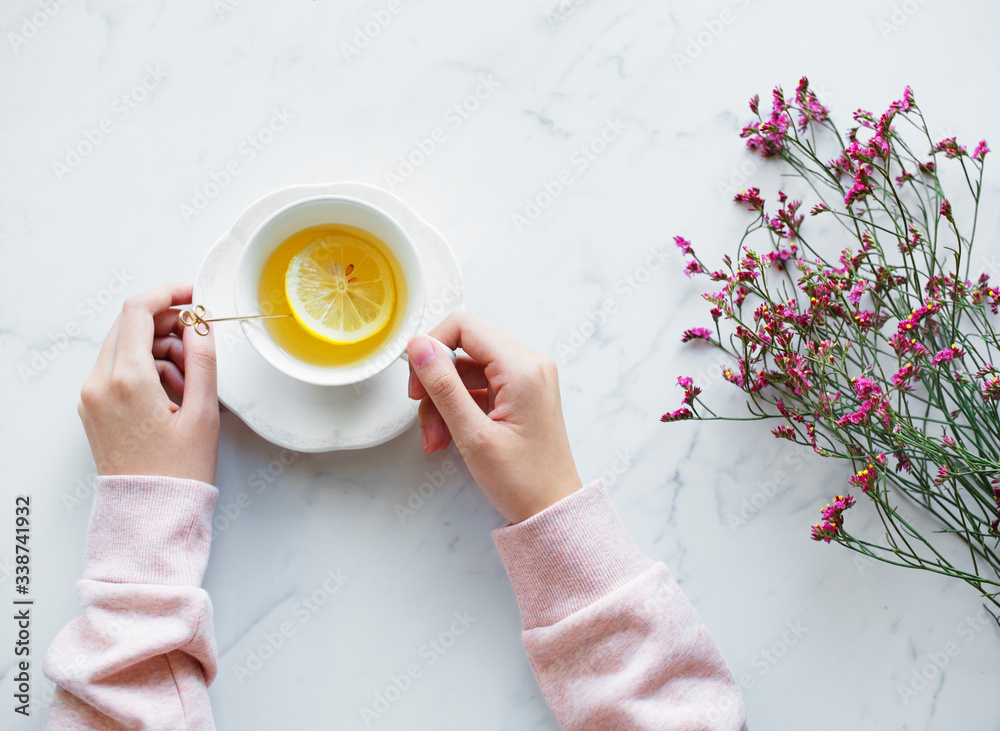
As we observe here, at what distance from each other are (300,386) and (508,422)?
34cm

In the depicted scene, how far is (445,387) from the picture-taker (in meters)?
0.99

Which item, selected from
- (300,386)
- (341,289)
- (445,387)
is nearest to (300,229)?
(341,289)

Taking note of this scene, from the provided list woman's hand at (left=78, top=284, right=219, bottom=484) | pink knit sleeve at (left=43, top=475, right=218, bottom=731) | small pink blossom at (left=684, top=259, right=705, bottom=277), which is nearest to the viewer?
pink knit sleeve at (left=43, top=475, right=218, bottom=731)

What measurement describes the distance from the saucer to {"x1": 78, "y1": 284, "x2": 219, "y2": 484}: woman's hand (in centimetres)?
4

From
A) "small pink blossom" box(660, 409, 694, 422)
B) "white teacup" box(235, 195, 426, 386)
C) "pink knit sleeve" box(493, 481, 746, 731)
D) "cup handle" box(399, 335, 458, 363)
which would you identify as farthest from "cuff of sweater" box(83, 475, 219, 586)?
"small pink blossom" box(660, 409, 694, 422)

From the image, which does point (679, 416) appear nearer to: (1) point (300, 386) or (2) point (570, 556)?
(2) point (570, 556)

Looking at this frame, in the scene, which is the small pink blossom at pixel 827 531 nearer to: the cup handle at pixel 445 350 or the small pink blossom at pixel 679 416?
the small pink blossom at pixel 679 416

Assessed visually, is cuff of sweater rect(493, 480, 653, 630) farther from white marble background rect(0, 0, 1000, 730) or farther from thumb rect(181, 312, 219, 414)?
thumb rect(181, 312, 219, 414)

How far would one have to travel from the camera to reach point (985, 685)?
47.7 inches

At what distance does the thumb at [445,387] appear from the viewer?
99cm

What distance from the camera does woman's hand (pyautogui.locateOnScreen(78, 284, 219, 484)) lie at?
41.7 inches

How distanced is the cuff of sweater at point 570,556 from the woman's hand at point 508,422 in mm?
32

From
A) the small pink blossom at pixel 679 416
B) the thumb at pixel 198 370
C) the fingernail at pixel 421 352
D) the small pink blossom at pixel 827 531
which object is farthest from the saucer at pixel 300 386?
the small pink blossom at pixel 827 531

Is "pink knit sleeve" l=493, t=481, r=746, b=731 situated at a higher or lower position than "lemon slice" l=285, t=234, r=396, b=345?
lower
